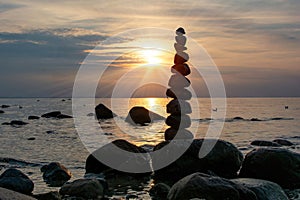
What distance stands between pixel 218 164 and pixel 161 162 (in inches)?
108

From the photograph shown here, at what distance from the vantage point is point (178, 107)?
23875 millimetres

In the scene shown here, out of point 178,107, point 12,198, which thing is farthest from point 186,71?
point 12,198

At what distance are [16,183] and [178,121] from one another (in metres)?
11.4

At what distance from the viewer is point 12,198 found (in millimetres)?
9906

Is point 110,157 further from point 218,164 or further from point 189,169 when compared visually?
point 218,164

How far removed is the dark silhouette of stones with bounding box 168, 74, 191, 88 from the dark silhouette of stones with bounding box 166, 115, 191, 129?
1900mm

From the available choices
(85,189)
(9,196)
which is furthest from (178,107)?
(9,196)

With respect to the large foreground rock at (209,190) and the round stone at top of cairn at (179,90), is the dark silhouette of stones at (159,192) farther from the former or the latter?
the round stone at top of cairn at (179,90)

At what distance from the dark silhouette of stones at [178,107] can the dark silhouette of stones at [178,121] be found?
33cm

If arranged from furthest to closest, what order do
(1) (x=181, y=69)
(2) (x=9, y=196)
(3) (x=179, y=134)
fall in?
(3) (x=179, y=134) < (1) (x=181, y=69) < (2) (x=9, y=196)

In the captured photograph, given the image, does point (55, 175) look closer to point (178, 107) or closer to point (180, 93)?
point (178, 107)

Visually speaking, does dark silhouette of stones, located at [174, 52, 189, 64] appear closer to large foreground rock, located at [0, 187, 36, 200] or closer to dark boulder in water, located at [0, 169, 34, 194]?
dark boulder in water, located at [0, 169, 34, 194]

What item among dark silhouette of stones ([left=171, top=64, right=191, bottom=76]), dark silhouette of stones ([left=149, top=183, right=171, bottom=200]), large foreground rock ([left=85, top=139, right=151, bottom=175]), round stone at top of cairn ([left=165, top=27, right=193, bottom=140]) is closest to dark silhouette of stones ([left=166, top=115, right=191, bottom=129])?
round stone at top of cairn ([left=165, top=27, right=193, bottom=140])

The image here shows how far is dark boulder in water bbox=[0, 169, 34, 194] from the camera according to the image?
15.3m
